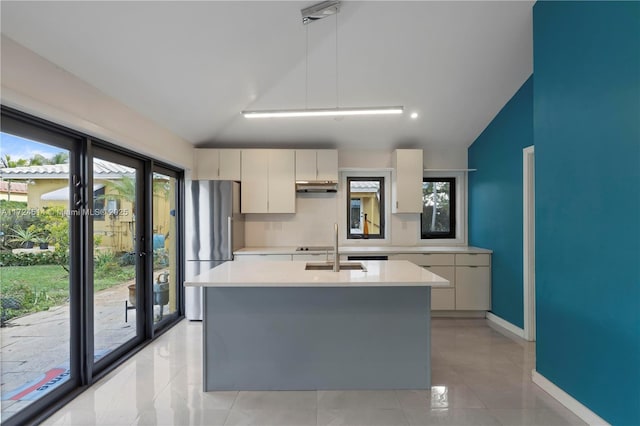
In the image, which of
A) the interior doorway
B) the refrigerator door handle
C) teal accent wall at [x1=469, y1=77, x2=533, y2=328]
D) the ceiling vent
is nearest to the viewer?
the ceiling vent

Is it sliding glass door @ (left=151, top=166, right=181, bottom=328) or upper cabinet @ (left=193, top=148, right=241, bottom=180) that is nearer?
sliding glass door @ (left=151, top=166, right=181, bottom=328)

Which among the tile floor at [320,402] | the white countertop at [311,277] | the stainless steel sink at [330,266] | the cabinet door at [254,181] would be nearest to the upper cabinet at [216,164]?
the cabinet door at [254,181]

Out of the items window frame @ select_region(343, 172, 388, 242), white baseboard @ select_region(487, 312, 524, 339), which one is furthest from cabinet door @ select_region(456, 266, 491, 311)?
window frame @ select_region(343, 172, 388, 242)

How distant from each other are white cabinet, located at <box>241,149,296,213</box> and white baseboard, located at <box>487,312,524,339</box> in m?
3.02

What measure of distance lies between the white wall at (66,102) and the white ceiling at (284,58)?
0.26ft

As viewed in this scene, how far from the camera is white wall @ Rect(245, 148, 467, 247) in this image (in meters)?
5.19

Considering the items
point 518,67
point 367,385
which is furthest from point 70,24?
point 518,67

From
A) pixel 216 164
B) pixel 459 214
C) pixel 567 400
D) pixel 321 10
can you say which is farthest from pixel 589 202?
pixel 216 164

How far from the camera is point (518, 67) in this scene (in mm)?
3586

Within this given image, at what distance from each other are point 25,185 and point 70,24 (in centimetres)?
110

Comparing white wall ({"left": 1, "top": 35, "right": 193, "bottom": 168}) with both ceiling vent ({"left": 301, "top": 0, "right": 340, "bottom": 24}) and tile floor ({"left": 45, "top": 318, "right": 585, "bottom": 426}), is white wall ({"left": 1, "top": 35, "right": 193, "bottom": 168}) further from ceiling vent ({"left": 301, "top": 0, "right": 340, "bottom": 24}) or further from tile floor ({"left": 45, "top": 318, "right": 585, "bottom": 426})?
tile floor ({"left": 45, "top": 318, "right": 585, "bottom": 426})

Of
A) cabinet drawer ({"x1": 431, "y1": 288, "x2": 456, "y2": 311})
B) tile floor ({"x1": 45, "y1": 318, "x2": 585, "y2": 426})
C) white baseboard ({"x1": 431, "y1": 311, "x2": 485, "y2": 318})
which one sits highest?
cabinet drawer ({"x1": 431, "y1": 288, "x2": 456, "y2": 311})

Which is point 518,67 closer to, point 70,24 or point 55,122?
point 70,24

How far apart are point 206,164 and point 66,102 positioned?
2384mm
